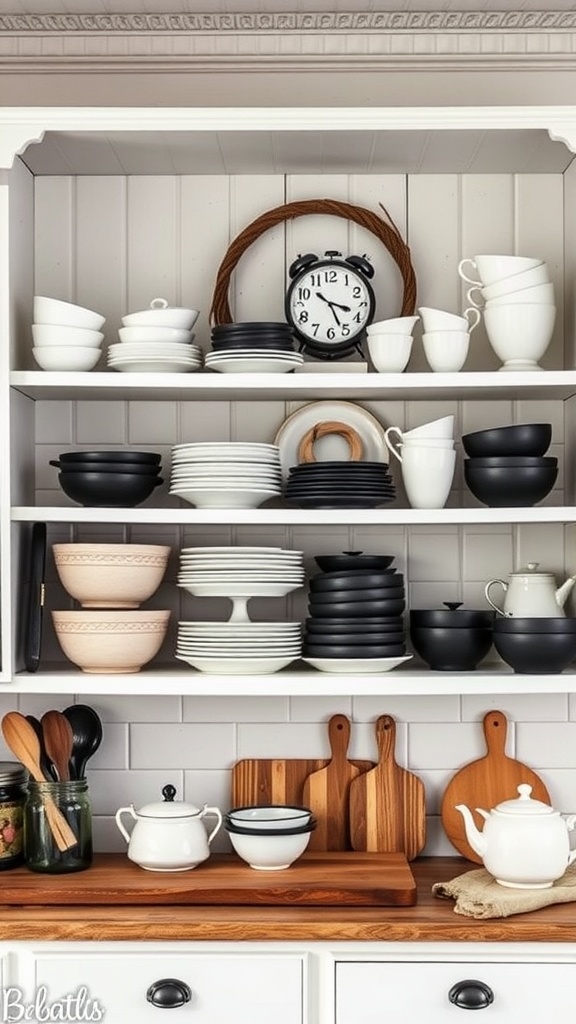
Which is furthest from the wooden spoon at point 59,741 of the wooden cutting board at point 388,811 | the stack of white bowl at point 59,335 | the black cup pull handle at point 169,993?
the stack of white bowl at point 59,335

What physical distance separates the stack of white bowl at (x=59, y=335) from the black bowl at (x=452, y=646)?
2.78 feet

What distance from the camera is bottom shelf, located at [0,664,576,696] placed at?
7.44 feet

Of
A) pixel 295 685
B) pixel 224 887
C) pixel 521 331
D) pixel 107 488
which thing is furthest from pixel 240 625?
pixel 521 331

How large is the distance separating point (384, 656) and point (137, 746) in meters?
0.59

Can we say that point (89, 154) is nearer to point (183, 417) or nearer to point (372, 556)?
point (183, 417)

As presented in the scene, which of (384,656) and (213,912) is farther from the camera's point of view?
(384,656)

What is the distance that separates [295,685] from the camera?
2.27m

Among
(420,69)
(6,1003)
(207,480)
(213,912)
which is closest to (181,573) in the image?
(207,480)

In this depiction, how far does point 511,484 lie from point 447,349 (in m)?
0.29

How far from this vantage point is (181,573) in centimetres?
235

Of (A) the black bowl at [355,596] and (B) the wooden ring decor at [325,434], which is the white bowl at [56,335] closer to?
(B) the wooden ring decor at [325,434]

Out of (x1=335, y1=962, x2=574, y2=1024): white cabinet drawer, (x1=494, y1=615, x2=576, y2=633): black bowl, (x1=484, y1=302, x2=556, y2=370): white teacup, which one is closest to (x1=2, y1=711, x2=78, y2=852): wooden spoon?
(x1=335, y1=962, x2=574, y2=1024): white cabinet drawer

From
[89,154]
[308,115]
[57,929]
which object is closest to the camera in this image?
[57,929]

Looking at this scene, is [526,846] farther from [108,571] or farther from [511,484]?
[108,571]
